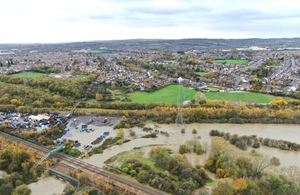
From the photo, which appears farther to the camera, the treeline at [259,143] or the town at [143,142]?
the treeline at [259,143]

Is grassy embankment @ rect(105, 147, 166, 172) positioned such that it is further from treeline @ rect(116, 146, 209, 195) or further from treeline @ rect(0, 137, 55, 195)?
treeline @ rect(0, 137, 55, 195)

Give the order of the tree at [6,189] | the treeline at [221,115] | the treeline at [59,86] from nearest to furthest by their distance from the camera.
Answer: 1. the tree at [6,189]
2. the treeline at [221,115]
3. the treeline at [59,86]

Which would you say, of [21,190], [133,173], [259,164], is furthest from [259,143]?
[21,190]

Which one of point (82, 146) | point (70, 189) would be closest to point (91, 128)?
point (82, 146)

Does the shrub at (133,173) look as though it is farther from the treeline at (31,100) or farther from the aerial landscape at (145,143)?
the treeline at (31,100)

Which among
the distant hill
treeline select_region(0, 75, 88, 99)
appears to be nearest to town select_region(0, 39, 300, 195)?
treeline select_region(0, 75, 88, 99)

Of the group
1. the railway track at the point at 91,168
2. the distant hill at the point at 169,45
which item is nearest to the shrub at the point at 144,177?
the railway track at the point at 91,168

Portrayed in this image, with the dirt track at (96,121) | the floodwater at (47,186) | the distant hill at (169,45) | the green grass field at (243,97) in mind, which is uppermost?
the distant hill at (169,45)
